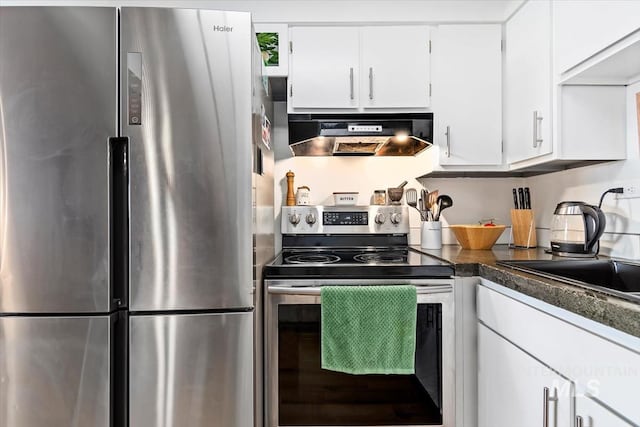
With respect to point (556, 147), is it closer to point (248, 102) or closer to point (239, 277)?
point (248, 102)

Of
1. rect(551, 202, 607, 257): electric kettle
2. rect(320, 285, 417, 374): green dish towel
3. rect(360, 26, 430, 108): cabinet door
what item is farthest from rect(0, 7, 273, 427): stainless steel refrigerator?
rect(551, 202, 607, 257): electric kettle

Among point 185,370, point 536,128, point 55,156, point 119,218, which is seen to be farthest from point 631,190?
point 55,156

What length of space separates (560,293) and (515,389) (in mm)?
412

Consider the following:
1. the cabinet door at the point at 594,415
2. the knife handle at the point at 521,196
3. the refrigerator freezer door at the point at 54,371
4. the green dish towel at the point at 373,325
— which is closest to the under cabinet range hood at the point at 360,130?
the knife handle at the point at 521,196

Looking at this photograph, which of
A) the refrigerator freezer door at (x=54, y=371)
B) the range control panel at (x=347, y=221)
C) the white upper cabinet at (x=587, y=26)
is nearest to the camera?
the white upper cabinet at (x=587, y=26)

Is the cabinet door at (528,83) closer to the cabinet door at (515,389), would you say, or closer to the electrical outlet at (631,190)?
the electrical outlet at (631,190)

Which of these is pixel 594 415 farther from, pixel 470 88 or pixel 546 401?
pixel 470 88

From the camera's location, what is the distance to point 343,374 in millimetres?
1513

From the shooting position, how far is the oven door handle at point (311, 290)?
4.90 feet

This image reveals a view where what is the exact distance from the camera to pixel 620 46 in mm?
1208

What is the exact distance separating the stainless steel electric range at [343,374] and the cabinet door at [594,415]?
0.61 metres

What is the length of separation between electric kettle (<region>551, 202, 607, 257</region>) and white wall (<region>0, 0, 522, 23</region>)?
1016 millimetres

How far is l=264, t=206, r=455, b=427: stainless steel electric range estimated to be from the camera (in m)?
1.50

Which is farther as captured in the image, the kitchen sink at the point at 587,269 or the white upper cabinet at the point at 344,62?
the white upper cabinet at the point at 344,62
